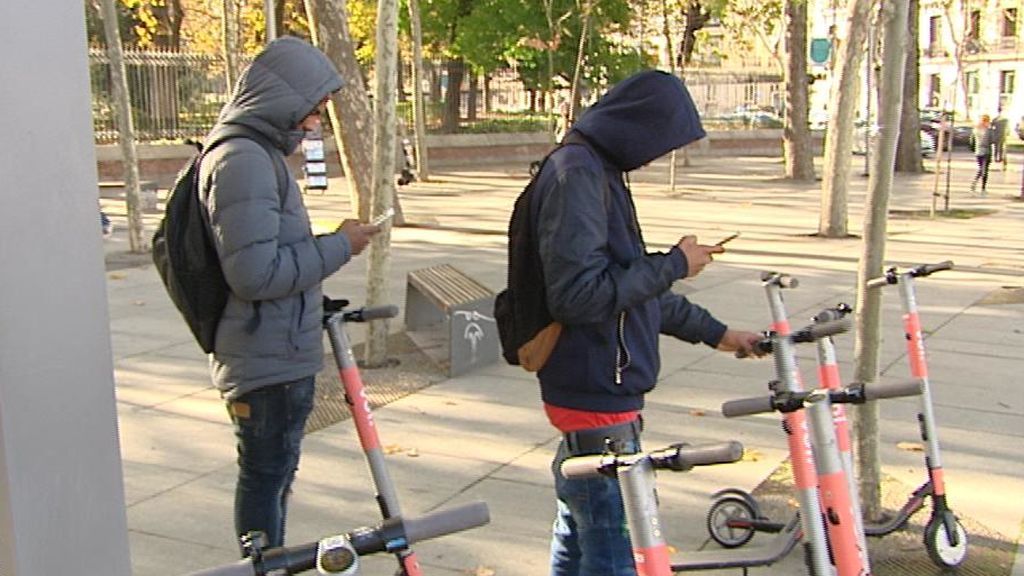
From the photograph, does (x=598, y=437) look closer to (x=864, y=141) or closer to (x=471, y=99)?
(x=471, y=99)

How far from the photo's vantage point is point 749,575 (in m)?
4.58

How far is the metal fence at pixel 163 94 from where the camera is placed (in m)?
24.6

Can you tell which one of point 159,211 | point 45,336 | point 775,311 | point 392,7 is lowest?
point 159,211

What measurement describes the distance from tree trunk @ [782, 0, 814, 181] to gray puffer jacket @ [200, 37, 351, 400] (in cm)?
2143

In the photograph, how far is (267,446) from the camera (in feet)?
12.0

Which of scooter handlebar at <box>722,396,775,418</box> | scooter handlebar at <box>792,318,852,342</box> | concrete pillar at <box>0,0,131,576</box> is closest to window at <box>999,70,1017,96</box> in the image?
scooter handlebar at <box>792,318,852,342</box>

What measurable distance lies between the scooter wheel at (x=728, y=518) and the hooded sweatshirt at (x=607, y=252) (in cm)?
173

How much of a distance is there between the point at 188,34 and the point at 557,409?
127ft

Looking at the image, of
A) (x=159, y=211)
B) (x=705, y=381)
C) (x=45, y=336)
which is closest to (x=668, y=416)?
(x=705, y=381)

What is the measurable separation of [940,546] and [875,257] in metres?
1.24

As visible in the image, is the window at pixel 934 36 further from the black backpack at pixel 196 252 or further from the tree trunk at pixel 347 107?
the black backpack at pixel 196 252

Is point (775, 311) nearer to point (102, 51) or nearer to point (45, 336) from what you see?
point (45, 336)

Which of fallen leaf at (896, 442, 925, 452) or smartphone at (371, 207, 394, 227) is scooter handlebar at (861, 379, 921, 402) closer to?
smartphone at (371, 207, 394, 227)

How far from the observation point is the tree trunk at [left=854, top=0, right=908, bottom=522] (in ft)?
16.4
